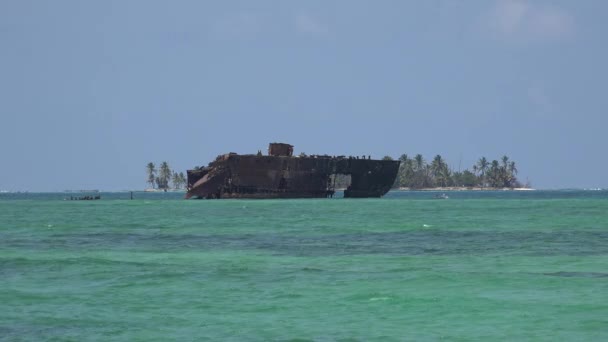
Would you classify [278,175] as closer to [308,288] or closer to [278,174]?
[278,174]

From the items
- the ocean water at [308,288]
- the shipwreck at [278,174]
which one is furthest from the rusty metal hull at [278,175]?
the ocean water at [308,288]

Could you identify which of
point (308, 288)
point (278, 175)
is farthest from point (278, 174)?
point (308, 288)

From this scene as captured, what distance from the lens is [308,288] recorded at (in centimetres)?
2355

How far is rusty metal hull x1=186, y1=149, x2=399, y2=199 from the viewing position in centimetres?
10044

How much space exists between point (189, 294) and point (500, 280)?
7.61 m

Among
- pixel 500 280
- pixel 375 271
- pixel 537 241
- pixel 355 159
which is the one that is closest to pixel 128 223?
pixel 537 241

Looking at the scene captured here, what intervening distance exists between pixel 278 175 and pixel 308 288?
78784mm

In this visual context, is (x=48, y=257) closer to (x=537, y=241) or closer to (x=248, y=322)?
(x=248, y=322)

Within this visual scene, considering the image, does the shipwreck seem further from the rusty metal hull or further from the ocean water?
the ocean water

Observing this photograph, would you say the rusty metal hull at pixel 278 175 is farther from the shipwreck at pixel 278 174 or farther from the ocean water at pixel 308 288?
the ocean water at pixel 308 288

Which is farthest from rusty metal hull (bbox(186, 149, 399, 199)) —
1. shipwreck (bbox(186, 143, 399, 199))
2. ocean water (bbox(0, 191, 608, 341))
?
ocean water (bbox(0, 191, 608, 341))

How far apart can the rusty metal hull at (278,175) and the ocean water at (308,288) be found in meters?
57.7

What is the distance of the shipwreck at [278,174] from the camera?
100438 mm

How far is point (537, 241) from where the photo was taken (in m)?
38.4
